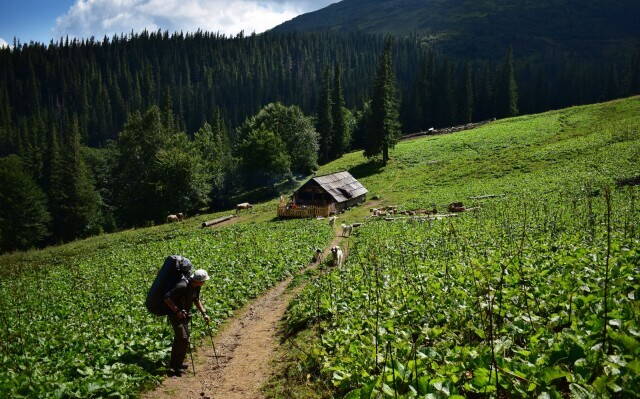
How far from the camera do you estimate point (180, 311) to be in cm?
953

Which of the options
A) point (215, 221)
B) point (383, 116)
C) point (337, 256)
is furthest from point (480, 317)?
point (383, 116)

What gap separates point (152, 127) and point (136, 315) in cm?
5369

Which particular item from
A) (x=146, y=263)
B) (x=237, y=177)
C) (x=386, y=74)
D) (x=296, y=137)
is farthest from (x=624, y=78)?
(x=146, y=263)

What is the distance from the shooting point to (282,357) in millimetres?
10570

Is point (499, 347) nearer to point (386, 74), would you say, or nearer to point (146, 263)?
point (146, 263)

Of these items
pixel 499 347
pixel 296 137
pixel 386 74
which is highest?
pixel 386 74

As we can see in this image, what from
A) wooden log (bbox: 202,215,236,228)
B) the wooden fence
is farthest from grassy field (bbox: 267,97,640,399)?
wooden log (bbox: 202,215,236,228)

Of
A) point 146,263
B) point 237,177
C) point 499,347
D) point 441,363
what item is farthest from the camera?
point 237,177

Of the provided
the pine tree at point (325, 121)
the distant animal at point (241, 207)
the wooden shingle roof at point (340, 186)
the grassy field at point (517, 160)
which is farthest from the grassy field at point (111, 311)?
the pine tree at point (325, 121)

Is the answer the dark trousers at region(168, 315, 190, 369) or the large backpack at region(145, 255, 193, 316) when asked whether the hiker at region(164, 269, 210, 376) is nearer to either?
the dark trousers at region(168, 315, 190, 369)

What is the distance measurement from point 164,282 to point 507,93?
361ft

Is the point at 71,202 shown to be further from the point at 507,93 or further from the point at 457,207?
the point at 507,93

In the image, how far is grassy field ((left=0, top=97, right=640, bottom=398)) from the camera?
8.73 meters

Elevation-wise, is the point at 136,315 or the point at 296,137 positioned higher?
the point at 296,137
